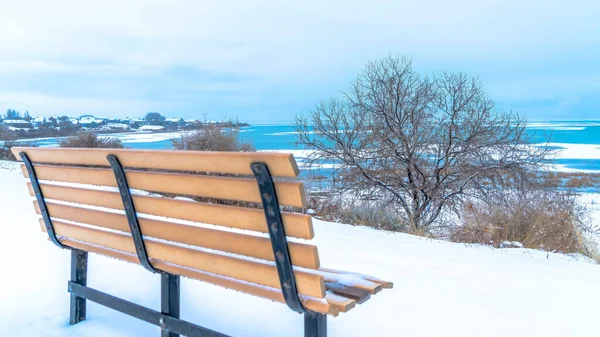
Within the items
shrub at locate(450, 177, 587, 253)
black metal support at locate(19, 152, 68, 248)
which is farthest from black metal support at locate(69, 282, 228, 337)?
shrub at locate(450, 177, 587, 253)

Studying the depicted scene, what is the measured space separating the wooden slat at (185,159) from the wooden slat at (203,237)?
10.3 inches

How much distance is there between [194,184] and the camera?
1761mm

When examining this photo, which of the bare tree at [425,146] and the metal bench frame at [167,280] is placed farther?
the bare tree at [425,146]

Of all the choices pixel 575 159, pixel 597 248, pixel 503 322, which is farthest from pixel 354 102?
pixel 575 159

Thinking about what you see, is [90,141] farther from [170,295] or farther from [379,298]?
[170,295]

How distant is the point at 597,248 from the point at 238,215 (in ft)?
24.2

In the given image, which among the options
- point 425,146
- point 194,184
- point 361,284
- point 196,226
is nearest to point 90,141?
point 425,146

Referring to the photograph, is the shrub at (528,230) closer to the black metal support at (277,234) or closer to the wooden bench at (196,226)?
the wooden bench at (196,226)

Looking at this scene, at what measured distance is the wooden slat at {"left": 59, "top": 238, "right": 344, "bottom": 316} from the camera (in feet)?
5.20

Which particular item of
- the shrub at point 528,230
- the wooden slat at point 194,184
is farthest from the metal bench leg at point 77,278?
the shrub at point 528,230

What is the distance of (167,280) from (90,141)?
16.5 meters

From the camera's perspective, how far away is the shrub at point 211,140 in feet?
57.0

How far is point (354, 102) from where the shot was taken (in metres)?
16.6

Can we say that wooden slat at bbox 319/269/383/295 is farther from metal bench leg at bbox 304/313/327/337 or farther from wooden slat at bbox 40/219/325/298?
wooden slat at bbox 40/219/325/298
